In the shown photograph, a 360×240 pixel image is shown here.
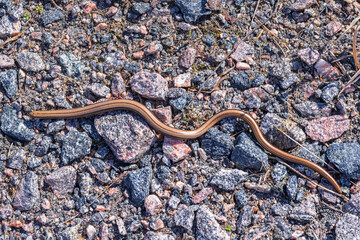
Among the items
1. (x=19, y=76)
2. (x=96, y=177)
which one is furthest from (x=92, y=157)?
(x=19, y=76)

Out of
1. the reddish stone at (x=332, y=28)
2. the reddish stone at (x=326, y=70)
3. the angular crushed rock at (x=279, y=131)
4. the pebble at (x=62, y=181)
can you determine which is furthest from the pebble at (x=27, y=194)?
the reddish stone at (x=332, y=28)

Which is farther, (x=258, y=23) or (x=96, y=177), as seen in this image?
(x=258, y=23)

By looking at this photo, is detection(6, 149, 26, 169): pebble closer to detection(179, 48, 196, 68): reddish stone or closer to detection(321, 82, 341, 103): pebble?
detection(179, 48, 196, 68): reddish stone

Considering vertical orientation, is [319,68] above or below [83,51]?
above

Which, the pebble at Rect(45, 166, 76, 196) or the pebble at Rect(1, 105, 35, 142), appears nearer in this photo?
the pebble at Rect(45, 166, 76, 196)

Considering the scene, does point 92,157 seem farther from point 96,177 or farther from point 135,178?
point 135,178

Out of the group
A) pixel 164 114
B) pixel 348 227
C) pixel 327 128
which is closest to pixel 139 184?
pixel 164 114

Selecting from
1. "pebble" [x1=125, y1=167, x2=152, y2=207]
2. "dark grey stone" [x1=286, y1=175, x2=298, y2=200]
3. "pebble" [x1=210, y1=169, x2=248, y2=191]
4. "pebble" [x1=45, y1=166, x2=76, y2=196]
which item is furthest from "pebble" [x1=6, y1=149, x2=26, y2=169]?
"dark grey stone" [x1=286, y1=175, x2=298, y2=200]
